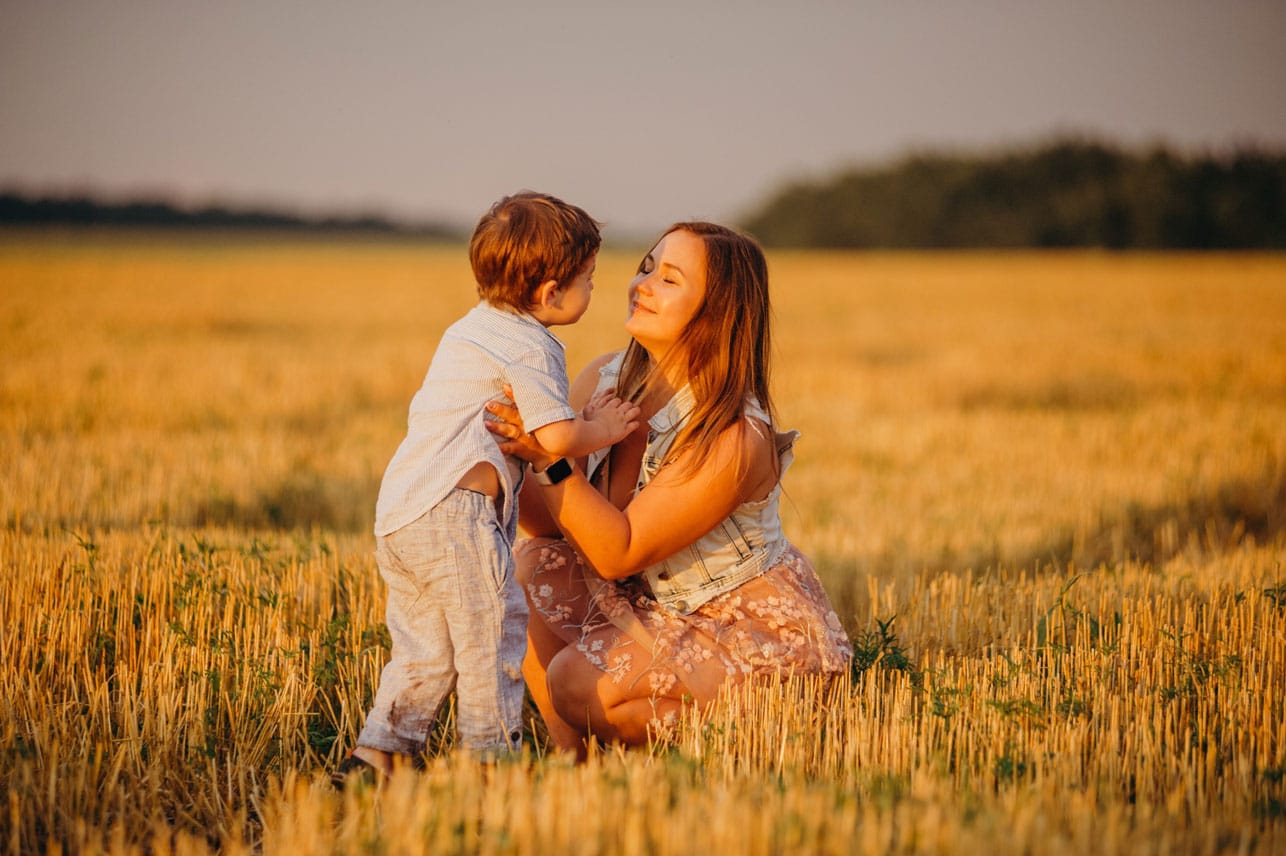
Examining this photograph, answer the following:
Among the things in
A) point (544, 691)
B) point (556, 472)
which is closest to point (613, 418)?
point (556, 472)

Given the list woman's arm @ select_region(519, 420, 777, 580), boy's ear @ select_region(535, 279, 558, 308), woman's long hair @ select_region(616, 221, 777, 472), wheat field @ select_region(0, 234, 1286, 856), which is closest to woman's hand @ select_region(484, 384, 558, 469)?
woman's arm @ select_region(519, 420, 777, 580)

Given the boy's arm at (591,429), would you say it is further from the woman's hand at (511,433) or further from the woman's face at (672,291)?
the woman's face at (672,291)

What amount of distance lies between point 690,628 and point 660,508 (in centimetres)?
55

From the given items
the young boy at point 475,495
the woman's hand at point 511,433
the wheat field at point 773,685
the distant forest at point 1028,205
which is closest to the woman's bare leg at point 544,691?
the wheat field at point 773,685

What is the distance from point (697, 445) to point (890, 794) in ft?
4.54

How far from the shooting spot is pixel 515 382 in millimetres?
3529

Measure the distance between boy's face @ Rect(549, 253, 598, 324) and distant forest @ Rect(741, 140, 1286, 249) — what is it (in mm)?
70096

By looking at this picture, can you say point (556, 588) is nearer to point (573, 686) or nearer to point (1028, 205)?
point (573, 686)

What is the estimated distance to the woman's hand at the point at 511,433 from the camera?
140 inches

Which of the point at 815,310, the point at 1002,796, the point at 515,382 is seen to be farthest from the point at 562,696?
the point at 815,310

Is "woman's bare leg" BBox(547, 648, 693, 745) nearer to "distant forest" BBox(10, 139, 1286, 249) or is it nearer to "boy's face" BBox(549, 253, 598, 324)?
"boy's face" BBox(549, 253, 598, 324)

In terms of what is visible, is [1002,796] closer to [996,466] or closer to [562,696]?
[562,696]

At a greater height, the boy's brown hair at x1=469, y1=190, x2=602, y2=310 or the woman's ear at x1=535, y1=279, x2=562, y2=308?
the boy's brown hair at x1=469, y1=190, x2=602, y2=310

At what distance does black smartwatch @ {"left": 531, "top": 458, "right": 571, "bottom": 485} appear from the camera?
366 centimetres
